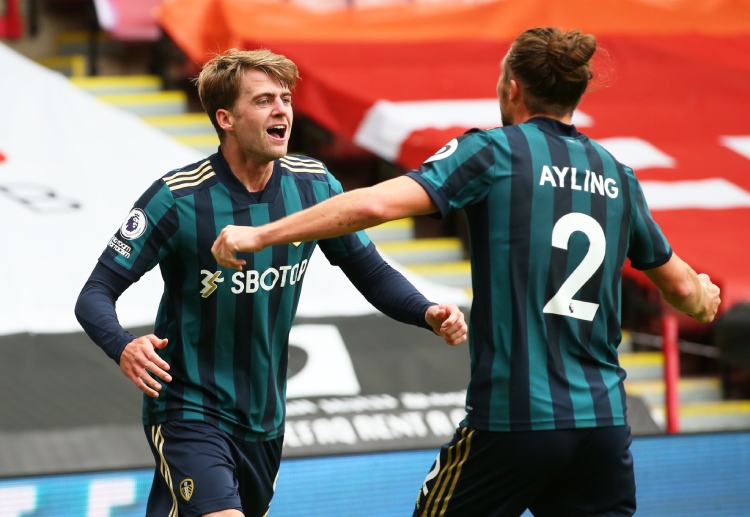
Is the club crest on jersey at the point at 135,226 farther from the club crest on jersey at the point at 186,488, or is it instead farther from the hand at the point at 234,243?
the club crest on jersey at the point at 186,488

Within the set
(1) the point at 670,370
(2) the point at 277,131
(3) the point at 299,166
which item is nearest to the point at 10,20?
(1) the point at 670,370

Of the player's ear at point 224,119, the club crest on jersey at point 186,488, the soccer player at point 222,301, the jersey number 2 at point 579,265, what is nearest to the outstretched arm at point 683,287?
the jersey number 2 at point 579,265

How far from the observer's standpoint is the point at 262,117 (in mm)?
3523

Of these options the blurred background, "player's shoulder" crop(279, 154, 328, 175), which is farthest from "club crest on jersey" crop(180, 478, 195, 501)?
the blurred background

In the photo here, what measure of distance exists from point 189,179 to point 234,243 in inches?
27.6

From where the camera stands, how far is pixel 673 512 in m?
5.42

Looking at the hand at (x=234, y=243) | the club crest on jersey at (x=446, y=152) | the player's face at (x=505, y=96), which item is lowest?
the hand at (x=234, y=243)

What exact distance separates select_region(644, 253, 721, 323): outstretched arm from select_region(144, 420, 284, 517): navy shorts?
1286mm

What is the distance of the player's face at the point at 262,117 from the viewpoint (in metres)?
3.52

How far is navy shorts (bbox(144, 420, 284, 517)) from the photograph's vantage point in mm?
3328

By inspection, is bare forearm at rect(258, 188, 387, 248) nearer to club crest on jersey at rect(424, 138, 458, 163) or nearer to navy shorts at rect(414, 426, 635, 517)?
club crest on jersey at rect(424, 138, 458, 163)

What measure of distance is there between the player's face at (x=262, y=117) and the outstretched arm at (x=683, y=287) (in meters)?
1.17

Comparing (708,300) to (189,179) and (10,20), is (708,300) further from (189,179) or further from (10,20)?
(10,20)

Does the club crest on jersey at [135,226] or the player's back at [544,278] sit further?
the club crest on jersey at [135,226]
